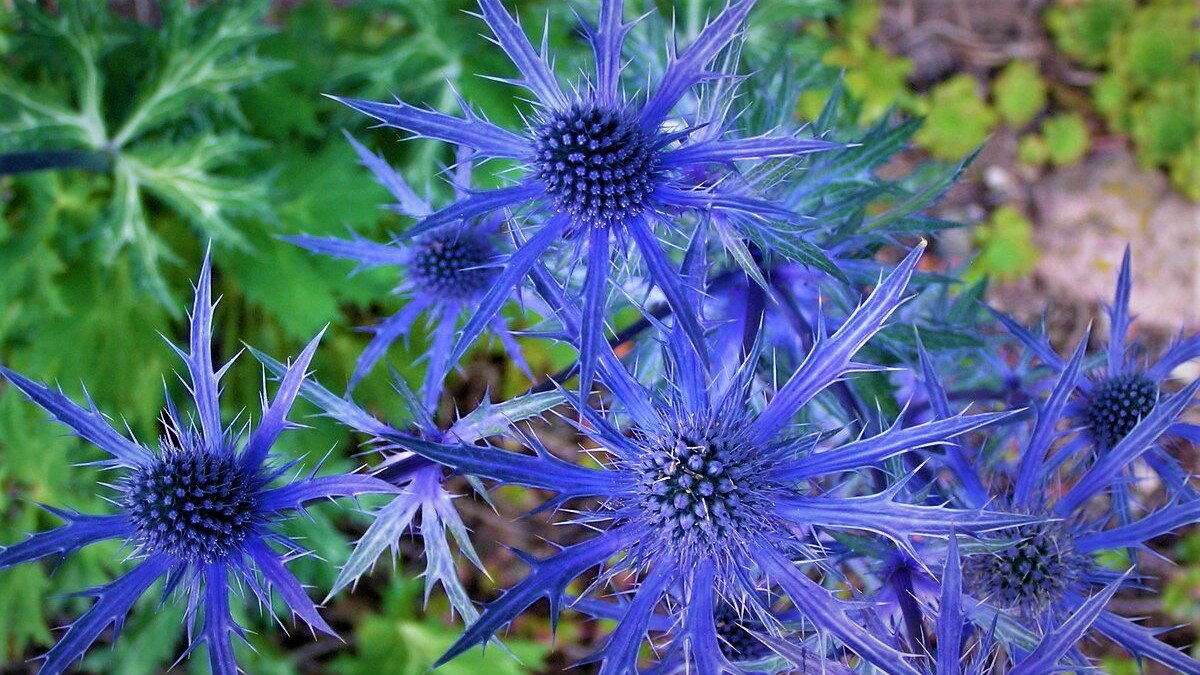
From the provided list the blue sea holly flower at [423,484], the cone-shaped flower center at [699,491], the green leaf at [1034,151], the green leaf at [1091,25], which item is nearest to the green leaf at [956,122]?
the green leaf at [1034,151]

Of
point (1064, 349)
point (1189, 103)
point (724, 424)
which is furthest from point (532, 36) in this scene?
point (1189, 103)

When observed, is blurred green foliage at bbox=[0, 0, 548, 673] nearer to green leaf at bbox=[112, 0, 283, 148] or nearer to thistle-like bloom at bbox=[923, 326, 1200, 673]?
green leaf at bbox=[112, 0, 283, 148]

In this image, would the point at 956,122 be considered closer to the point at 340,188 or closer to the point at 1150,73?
the point at 1150,73

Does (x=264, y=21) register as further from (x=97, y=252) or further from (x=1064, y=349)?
(x=1064, y=349)

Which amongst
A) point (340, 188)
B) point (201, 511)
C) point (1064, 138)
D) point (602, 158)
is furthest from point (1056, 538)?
point (1064, 138)

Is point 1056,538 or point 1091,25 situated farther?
point 1091,25
